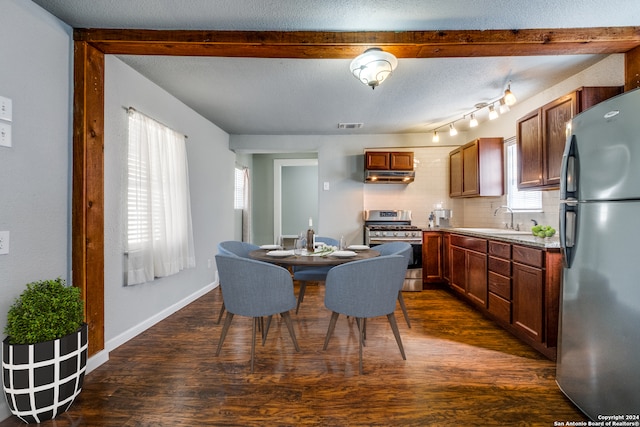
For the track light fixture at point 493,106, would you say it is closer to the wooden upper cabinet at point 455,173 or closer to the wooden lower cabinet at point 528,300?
the wooden upper cabinet at point 455,173

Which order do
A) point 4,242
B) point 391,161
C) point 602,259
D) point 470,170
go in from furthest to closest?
point 391,161 → point 470,170 → point 4,242 → point 602,259

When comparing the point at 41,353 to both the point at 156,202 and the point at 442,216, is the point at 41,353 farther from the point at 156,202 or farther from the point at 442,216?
the point at 442,216

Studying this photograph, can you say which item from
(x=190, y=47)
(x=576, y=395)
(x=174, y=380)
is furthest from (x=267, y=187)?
(x=576, y=395)

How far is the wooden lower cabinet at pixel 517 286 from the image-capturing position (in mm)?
2121

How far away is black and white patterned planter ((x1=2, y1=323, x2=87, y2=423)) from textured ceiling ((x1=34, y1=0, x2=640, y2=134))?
197 cm

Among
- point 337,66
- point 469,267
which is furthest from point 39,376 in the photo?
point 469,267

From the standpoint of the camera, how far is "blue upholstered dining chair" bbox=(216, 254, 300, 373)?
6.52 ft

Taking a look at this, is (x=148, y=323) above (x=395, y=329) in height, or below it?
below

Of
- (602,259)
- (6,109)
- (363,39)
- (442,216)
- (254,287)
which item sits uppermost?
(363,39)

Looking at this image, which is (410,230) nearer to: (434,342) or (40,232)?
(434,342)

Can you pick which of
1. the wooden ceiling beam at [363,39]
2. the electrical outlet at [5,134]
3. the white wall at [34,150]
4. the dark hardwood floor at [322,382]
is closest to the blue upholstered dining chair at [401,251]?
the dark hardwood floor at [322,382]

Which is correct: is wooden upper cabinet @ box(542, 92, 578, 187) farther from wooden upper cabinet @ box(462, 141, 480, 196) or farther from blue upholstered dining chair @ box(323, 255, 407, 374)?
blue upholstered dining chair @ box(323, 255, 407, 374)

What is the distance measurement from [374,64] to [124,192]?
226 centimetres

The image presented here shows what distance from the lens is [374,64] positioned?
6.75ft
